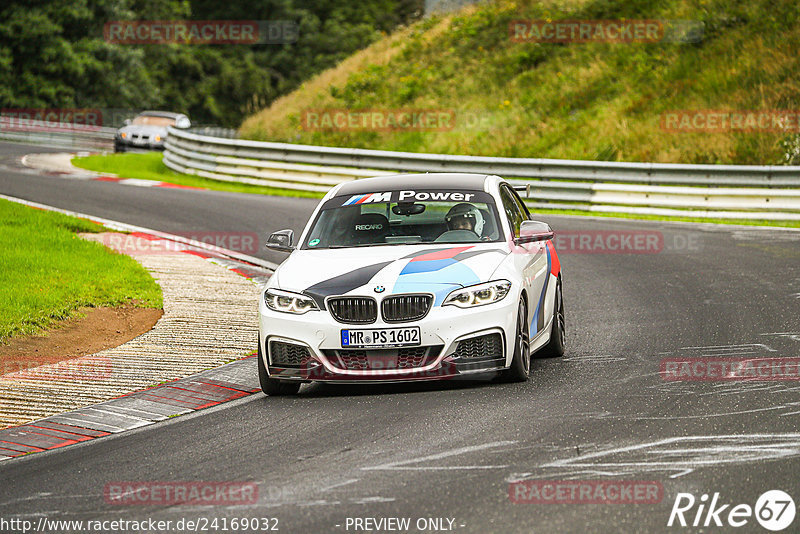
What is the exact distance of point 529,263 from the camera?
914 centimetres

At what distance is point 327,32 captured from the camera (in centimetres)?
7269

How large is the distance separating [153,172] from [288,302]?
892 inches

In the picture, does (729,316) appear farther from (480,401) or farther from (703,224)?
(703,224)

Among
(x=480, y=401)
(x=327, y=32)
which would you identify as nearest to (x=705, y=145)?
(x=480, y=401)

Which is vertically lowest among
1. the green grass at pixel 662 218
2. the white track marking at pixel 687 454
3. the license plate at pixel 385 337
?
the green grass at pixel 662 218

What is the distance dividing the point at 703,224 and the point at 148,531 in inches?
629
